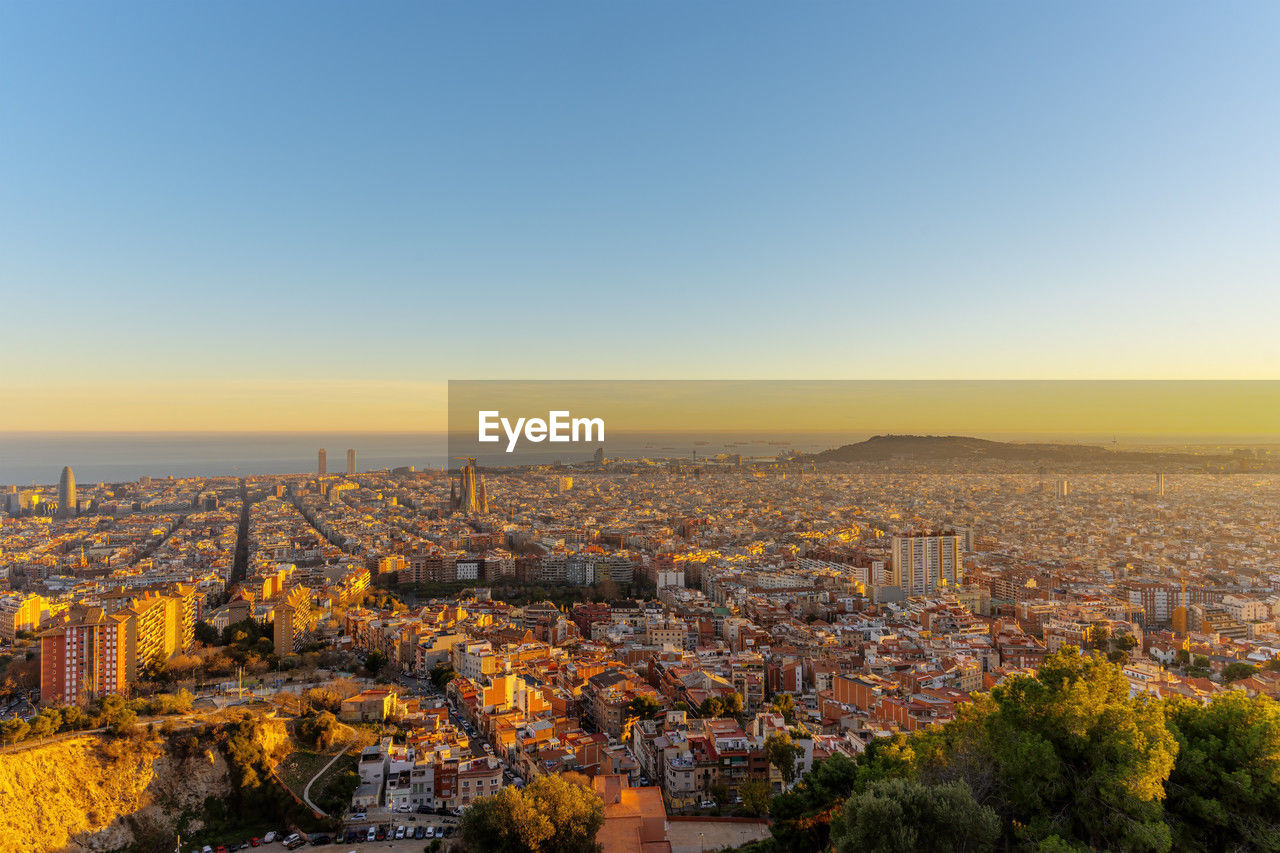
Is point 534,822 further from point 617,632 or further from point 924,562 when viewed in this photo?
point 924,562

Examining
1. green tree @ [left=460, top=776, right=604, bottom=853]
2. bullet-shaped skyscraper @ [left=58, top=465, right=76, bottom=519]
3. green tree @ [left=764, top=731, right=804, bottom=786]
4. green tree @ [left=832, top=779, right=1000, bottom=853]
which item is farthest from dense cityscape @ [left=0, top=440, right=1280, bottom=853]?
bullet-shaped skyscraper @ [left=58, top=465, right=76, bottom=519]

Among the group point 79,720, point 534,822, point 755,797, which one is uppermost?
point 534,822

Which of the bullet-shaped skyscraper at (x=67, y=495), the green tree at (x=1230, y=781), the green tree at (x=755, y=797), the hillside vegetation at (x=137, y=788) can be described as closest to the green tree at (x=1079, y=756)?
the green tree at (x=1230, y=781)

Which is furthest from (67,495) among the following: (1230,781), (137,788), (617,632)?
(1230,781)

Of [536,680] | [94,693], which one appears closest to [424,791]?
[536,680]

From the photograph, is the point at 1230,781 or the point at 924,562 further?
the point at 924,562

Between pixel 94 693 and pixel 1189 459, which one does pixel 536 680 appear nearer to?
pixel 94 693
